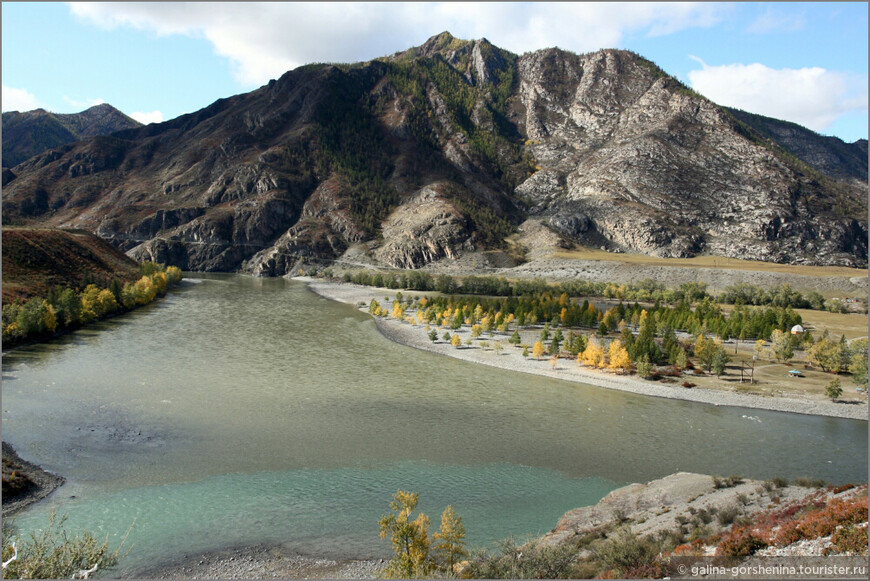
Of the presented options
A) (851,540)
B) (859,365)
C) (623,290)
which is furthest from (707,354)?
(623,290)

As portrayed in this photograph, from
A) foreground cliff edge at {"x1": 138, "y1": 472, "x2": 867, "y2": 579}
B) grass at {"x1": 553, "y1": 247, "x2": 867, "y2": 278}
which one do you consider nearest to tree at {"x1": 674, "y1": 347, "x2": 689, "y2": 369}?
foreground cliff edge at {"x1": 138, "y1": 472, "x2": 867, "y2": 579}

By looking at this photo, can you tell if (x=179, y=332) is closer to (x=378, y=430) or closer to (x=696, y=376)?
(x=378, y=430)

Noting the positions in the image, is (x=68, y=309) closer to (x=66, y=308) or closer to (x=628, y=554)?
(x=66, y=308)

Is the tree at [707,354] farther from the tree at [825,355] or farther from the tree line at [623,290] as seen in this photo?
the tree line at [623,290]

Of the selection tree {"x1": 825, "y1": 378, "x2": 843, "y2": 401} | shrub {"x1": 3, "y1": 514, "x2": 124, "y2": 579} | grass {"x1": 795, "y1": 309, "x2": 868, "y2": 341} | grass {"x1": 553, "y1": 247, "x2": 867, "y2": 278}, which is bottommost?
shrub {"x1": 3, "y1": 514, "x2": 124, "y2": 579}

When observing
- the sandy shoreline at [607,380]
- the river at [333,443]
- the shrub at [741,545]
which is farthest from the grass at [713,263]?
the shrub at [741,545]

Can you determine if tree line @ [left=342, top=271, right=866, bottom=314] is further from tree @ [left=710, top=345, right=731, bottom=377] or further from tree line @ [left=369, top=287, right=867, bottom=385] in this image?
tree @ [left=710, top=345, right=731, bottom=377]
